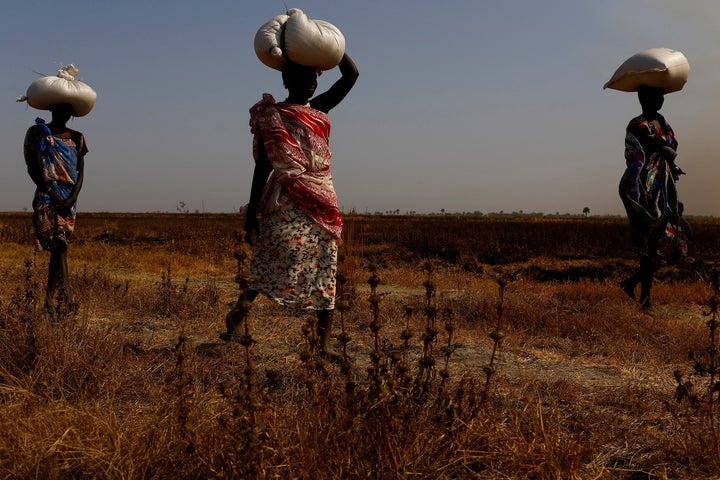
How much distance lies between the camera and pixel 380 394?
5.24ft

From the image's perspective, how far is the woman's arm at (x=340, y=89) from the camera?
3617 millimetres

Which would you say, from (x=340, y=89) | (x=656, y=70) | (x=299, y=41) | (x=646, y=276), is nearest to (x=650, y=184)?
(x=646, y=276)

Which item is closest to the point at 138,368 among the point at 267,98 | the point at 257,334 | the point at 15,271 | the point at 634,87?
the point at 257,334

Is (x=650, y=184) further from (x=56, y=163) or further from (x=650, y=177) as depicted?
(x=56, y=163)

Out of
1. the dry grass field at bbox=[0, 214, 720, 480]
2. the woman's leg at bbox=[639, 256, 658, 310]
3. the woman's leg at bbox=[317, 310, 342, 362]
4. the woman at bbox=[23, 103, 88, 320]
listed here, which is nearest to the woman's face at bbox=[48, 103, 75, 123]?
the woman at bbox=[23, 103, 88, 320]

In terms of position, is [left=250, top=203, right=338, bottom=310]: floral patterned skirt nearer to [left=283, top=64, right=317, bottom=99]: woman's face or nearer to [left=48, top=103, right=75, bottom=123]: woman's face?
[left=283, top=64, right=317, bottom=99]: woman's face

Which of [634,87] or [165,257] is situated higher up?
[634,87]

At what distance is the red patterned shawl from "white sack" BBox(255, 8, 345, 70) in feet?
0.93

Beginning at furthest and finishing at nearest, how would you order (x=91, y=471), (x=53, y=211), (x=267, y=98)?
1. (x=53, y=211)
2. (x=267, y=98)
3. (x=91, y=471)

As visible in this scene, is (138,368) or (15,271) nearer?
(138,368)

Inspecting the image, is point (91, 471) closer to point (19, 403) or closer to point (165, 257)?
point (19, 403)

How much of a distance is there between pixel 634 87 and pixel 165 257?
905cm

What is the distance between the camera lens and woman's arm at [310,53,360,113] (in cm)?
362

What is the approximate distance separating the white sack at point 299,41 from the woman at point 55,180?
2338 mm
